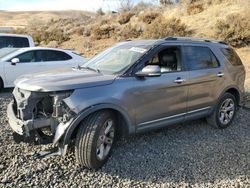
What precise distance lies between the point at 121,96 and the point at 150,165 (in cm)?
106

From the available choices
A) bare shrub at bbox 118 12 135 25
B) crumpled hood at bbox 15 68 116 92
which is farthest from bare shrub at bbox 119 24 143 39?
crumpled hood at bbox 15 68 116 92

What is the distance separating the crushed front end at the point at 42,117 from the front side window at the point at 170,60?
2.01 m

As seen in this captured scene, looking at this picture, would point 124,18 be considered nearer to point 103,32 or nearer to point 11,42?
point 103,32

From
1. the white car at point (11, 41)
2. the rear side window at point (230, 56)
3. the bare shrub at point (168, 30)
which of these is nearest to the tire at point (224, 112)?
the rear side window at point (230, 56)

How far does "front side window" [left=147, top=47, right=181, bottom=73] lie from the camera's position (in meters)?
5.53

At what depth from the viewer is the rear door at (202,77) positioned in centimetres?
567

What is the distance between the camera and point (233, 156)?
509cm

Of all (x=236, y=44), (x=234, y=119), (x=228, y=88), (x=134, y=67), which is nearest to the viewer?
(x=134, y=67)

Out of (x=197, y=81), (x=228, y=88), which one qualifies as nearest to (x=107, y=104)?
(x=197, y=81)

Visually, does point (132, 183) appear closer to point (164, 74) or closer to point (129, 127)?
point (129, 127)

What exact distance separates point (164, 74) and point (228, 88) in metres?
1.87

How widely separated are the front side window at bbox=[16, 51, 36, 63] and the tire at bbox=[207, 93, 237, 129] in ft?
Result: 19.3

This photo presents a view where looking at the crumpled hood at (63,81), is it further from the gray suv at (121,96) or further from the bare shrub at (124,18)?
the bare shrub at (124,18)

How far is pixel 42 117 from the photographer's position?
165 inches
